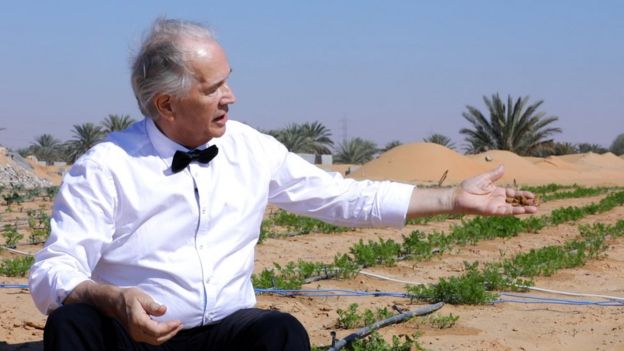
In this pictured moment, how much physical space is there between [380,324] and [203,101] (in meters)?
1.97

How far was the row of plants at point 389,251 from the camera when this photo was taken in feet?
19.5

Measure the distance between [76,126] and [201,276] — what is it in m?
40.2

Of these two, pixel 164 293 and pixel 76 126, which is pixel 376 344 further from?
pixel 76 126

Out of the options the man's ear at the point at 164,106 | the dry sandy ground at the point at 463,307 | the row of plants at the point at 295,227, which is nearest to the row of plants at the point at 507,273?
the dry sandy ground at the point at 463,307

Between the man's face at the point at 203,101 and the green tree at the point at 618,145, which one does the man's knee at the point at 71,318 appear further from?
the green tree at the point at 618,145

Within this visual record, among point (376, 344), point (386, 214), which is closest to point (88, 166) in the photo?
point (386, 214)

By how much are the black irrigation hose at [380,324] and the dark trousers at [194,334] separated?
99 cm

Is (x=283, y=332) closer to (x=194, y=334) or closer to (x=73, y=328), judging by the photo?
(x=194, y=334)

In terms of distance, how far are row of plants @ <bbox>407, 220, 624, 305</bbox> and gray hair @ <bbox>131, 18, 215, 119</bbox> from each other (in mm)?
2948

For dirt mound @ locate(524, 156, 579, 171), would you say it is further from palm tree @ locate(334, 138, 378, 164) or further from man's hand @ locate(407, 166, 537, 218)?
man's hand @ locate(407, 166, 537, 218)

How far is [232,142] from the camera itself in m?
2.92

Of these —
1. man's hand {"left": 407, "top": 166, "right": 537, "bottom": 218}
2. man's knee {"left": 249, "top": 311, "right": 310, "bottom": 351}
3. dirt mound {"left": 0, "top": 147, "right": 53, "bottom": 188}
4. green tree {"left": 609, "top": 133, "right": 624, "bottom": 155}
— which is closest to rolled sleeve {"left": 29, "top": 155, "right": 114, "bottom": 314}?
man's knee {"left": 249, "top": 311, "right": 310, "bottom": 351}

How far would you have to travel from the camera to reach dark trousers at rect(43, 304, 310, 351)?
2.40 metres

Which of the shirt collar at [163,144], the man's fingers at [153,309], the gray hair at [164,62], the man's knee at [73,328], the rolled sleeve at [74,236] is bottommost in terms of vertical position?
the man's knee at [73,328]
